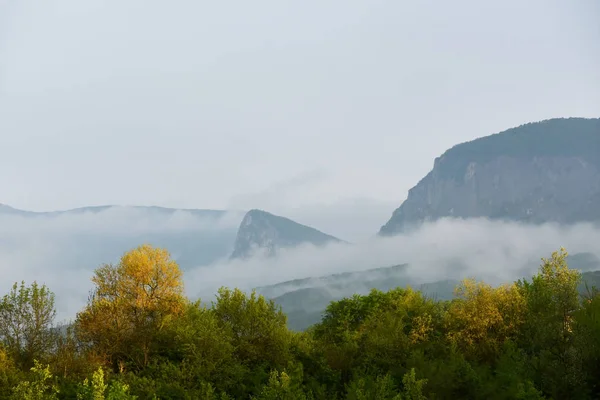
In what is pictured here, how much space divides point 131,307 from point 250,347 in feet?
51.6

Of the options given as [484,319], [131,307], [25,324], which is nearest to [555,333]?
[484,319]

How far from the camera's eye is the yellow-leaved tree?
57750 millimetres

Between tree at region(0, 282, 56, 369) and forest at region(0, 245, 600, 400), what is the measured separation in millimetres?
119

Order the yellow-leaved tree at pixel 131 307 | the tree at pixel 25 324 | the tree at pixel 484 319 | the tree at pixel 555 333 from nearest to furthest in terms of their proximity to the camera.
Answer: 1. the tree at pixel 555 333
2. the tree at pixel 25 324
3. the yellow-leaved tree at pixel 131 307
4. the tree at pixel 484 319

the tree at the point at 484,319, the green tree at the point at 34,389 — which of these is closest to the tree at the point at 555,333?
the tree at the point at 484,319

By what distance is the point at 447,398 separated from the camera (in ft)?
170

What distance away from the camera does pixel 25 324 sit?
57.0 meters

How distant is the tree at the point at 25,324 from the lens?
56.3 meters

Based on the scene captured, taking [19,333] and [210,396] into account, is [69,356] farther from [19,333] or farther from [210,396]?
[210,396]

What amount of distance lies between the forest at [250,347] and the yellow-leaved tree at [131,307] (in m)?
0.14

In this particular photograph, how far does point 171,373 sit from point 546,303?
50.5m

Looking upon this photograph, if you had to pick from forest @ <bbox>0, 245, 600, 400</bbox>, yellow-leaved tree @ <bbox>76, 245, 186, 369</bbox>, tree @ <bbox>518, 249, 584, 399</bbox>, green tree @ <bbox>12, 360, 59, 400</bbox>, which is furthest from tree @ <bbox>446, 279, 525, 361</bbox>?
green tree @ <bbox>12, 360, 59, 400</bbox>

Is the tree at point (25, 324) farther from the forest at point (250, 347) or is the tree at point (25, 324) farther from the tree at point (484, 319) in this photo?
the tree at point (484, 319)

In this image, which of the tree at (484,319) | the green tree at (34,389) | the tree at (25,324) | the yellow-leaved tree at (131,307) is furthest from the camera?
the tree at (484,319)
